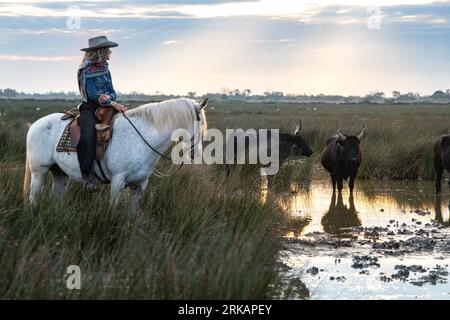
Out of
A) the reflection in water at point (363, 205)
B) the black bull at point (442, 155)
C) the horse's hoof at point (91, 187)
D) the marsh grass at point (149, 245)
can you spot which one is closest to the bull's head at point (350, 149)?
the reflection in water at point (363, 205)

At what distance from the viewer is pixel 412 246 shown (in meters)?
9.59

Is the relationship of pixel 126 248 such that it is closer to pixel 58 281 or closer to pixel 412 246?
pixel 58 281

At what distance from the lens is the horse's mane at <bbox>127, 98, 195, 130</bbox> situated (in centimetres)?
873

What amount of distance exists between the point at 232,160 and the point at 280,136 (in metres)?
2.82

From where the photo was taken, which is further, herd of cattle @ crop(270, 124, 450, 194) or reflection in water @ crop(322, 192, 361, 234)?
herd of cattle @ crop(270, 124, 450, 194)

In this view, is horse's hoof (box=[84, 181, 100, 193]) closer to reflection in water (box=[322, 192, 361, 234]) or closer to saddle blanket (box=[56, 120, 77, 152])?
saddle blanket (box=[56, 120, 77, 152])

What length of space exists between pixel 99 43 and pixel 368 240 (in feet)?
14.9

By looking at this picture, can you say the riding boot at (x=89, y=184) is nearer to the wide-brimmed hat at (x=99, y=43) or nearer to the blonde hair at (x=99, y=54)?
the blonde hair at (x=99, y=54)

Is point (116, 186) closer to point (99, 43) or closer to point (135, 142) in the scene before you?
point (135, 142)

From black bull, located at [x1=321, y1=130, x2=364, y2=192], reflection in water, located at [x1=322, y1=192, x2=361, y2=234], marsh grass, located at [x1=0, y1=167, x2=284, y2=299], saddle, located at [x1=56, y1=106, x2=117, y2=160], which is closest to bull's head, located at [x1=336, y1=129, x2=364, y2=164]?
black bull, located at [x1=321, y1=130, x2=364, y2=192]

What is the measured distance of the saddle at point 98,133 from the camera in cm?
860

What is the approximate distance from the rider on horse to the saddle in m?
0.06

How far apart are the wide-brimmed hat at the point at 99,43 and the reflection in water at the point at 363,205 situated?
288 centimetres
